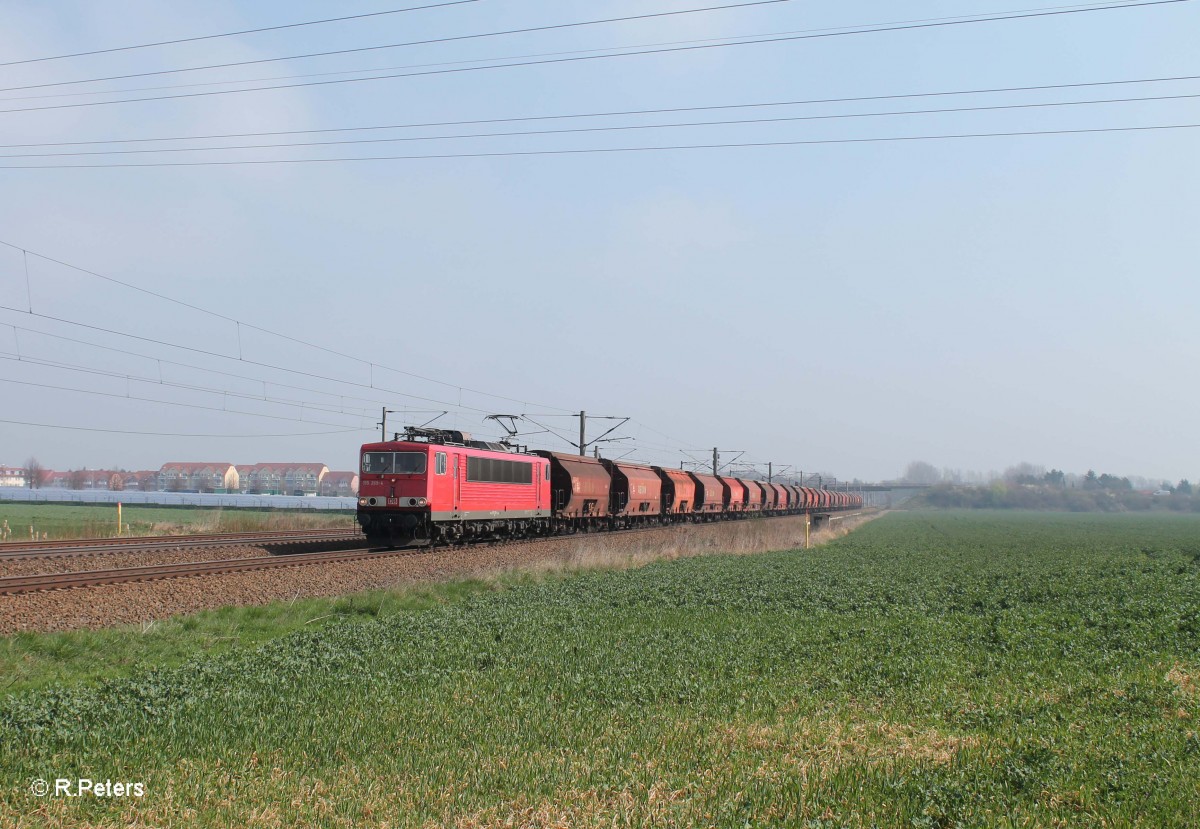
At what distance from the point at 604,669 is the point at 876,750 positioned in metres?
4.07

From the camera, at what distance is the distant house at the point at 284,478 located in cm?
15600

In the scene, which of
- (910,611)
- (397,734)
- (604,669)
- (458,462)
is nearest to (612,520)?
(458,462)

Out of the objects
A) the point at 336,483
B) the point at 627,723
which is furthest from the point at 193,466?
the point at 627,723

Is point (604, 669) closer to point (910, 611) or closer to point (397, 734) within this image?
point (397, 734)

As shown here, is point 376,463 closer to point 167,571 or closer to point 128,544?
point 128,544

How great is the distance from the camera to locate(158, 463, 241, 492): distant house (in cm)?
15838

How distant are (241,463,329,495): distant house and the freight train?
381ft

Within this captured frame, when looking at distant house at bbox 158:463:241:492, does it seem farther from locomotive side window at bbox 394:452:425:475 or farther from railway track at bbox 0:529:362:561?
locomotive side window at bbox 394:452:425:475

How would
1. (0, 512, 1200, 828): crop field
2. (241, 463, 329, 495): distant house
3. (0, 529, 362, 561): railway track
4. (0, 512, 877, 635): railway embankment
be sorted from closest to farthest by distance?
(0, 512, 1200, 828): crop field → (0, 512, 877, 635): railway embankment → (0, 529, 362, 561): railway track → (241, 463, 329, 495): distant house

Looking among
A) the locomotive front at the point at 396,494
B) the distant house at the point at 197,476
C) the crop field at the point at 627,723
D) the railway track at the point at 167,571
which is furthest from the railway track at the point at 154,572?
the distant house at the point at 197,476

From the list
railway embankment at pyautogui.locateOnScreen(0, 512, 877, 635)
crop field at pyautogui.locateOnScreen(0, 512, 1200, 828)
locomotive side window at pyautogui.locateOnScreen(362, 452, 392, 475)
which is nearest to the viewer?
crop field at pyautogui.locateOnScreen(0, 512, 1200, 828)

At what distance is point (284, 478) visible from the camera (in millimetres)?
157250

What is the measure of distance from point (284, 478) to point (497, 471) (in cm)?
13561

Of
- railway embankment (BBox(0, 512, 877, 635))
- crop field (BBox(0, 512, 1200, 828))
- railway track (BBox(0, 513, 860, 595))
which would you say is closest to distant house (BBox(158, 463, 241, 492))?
railway embankment (BBox(0, 512, 877, 635))
